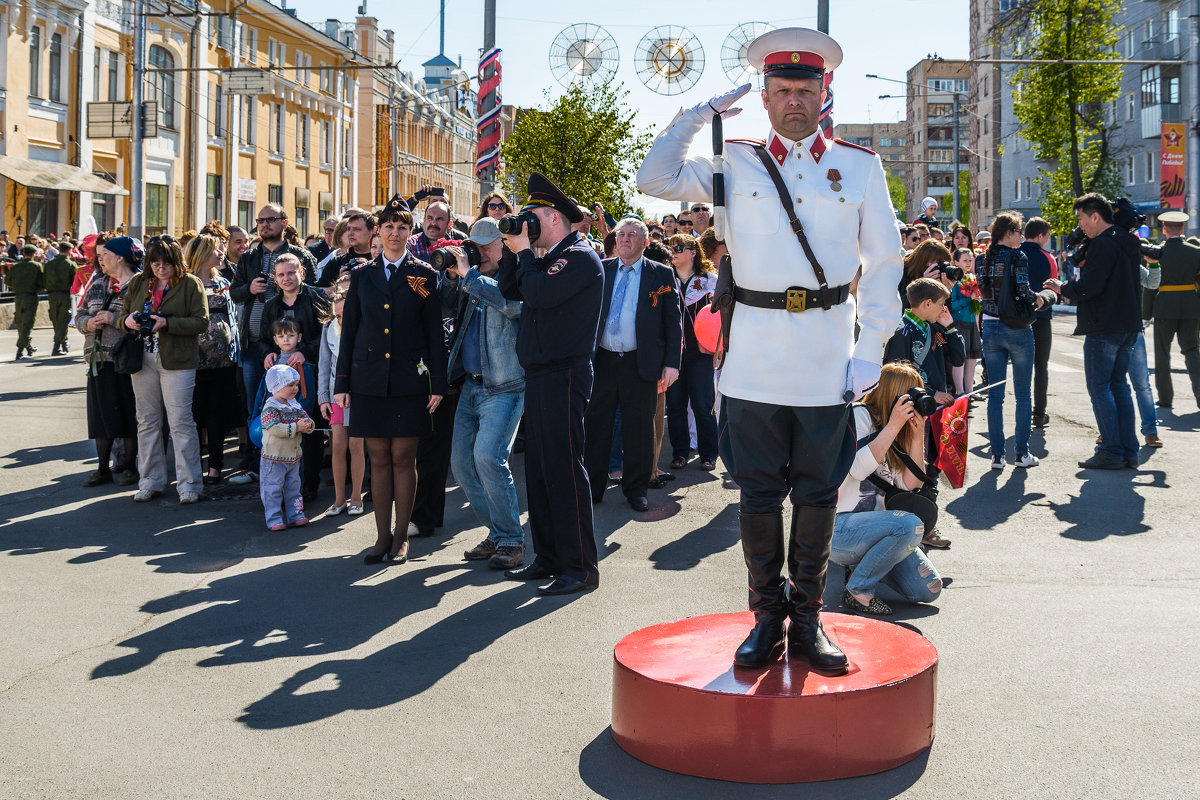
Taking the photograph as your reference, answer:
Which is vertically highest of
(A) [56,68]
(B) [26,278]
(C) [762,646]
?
(A) [56,68]

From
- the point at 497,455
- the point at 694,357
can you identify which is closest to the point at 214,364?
the point at 497,455

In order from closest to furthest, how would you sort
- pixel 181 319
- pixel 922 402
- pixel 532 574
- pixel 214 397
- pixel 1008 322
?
pixel 922 402
pixel 532 574
pixel 181 319
pixel 214 397
pixel 1008 322

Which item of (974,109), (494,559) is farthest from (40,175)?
(974,109)

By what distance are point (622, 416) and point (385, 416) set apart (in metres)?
2.40

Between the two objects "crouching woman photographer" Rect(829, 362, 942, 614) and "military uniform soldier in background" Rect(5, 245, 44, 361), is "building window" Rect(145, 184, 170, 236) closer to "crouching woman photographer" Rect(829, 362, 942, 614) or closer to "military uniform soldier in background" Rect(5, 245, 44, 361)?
"military uniform soldier in background" Rect(5, 245, 44, 361)

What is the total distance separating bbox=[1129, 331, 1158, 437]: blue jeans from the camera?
35.1 feet

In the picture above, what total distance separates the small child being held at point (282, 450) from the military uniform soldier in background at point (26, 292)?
12.7 m

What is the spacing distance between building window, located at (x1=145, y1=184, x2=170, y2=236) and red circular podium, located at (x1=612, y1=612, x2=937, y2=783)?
39305mm

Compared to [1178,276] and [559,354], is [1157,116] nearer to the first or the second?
[1178,276]

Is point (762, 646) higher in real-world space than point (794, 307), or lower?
lower

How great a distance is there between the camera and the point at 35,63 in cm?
3444

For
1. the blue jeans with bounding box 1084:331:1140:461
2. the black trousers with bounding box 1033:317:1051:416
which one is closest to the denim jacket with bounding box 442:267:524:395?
the blue jeans with bounding box 1084:331:1140:461

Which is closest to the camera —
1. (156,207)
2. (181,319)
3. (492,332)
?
(492,332)

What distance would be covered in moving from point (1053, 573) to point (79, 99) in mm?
35639
